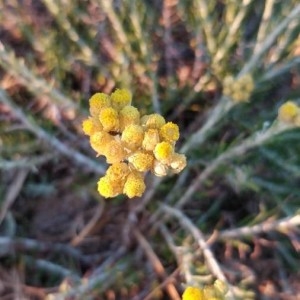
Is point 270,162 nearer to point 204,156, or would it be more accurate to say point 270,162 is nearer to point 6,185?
point 204,156

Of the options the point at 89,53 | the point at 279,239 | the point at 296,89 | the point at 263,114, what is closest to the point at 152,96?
the point at 89,53

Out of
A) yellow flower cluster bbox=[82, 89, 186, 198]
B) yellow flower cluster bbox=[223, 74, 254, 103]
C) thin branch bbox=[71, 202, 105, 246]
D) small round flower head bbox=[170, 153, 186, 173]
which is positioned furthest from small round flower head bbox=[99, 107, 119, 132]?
thin branch bbox=[71, 202, 105, 246]

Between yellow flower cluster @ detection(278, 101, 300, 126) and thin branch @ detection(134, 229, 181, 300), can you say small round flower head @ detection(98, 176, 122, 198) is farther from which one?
thin branch @ detection(134, 229, 181, 300)

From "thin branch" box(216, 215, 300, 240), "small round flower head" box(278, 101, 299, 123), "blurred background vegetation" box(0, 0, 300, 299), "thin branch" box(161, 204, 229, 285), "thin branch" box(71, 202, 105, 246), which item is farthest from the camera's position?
"thin branch" box(71, 202, 105, 246)

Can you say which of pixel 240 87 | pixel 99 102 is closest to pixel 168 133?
pixel 99 102

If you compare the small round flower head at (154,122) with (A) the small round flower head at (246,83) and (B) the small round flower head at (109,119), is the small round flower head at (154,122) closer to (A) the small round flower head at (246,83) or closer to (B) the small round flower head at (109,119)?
(B) the small round flower head at (109,119)

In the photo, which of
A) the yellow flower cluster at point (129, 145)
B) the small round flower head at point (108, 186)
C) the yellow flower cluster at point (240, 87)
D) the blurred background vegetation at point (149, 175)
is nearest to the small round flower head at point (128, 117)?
the yellow flower cluster at point (129, 145)
